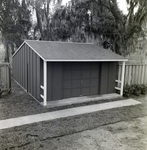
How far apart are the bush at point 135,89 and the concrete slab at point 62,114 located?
3.25 ft

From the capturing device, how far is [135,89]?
8508 millimetres

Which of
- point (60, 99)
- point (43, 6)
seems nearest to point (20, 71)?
point (60, 99)

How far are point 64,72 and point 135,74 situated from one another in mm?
4346

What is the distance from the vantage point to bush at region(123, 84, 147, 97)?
8250 millimetres

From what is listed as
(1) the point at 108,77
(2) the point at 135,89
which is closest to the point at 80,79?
(1) the point at 108,77

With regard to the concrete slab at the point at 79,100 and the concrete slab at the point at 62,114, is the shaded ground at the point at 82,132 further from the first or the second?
the concrete slab at the point at 79,100

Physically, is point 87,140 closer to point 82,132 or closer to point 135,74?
point 82,132

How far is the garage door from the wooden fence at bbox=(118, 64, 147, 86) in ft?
5.06

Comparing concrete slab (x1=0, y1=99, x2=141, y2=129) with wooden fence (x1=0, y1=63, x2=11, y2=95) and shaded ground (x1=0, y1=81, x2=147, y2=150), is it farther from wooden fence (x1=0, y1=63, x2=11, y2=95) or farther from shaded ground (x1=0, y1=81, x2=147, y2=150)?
wooden fence (x1=0, y1=63, x2=11, y2=95)

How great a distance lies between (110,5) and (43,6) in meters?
7.58

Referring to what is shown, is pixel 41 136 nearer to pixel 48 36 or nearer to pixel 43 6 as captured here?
pixel 48 36

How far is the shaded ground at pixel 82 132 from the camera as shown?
3.69 metres

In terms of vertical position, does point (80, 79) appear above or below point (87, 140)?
above

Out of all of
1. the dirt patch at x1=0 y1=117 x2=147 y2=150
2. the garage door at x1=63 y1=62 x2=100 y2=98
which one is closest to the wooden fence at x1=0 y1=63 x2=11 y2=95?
the garage door at x1=63 y1=62 x2=100 y2=98
